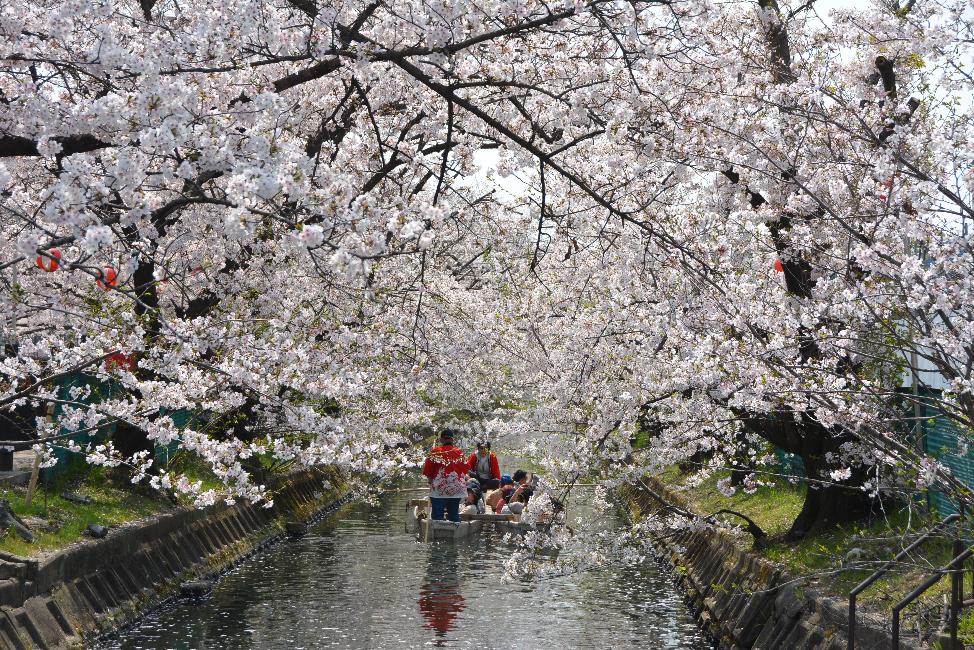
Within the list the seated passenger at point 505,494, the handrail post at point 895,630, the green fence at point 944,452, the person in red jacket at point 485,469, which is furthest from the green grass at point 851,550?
the person in red jacket at point 485,469

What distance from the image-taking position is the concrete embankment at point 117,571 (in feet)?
35.4

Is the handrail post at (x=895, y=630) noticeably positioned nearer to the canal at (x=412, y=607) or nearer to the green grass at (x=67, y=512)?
the canal at (x=412, y=607)

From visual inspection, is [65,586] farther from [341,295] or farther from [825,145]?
[825,145]

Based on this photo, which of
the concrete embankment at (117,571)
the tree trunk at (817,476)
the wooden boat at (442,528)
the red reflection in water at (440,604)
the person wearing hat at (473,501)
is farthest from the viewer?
the person wearing hat at (473,501)

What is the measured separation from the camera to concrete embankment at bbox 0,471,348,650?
10.8 meters

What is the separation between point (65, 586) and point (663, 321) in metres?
7.43

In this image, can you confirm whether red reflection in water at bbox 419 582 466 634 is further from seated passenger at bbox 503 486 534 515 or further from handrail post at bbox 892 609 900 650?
handrail post at bbox 892 609 900 650

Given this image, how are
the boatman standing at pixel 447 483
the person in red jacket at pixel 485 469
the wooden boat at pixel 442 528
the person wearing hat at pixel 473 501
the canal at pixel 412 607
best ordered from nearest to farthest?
the canal at pixel 412 607 < the wooden boat at pixel 442 528 < the boatman standing at pixel 447 483 < the person wearing hat at pixel 473 501 < the person in red jacket at pixel 485 469

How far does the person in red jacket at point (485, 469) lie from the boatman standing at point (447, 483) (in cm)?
429

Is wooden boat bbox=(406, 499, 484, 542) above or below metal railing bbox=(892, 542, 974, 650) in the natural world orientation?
below

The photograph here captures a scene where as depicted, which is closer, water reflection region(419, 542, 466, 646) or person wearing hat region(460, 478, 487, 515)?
water reflection region(419, 542, 466, 646)

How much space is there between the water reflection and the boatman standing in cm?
127

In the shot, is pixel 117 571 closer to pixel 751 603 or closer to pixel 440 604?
pixel 440 604

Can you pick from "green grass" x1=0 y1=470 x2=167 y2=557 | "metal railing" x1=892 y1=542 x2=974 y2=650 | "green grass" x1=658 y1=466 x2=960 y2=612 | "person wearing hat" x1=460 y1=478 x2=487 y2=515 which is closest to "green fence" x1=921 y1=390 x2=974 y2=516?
"green grass" x1=658 y1=466 x2=960 y2=612
